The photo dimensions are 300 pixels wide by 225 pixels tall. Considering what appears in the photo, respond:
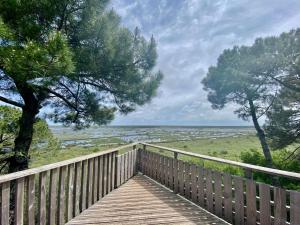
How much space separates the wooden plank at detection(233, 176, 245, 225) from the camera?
13.9 feet

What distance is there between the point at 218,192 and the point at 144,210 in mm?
1330

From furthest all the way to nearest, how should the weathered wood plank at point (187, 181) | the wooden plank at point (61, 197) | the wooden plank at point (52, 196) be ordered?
1. the weathered wood plank at point (187, 181)
2. the wooden plank at point (61, 197)
3. the wooden plank at point (52, 196)

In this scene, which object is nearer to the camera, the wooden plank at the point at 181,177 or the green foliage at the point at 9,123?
the wooden plank at the point at 181,177

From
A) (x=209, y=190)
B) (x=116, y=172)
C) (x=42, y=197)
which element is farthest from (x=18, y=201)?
(x=116, y=172)

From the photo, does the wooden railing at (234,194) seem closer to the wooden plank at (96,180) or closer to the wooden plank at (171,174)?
the wooden plank at (171,174)

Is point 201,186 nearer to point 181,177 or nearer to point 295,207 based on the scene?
point 181,177

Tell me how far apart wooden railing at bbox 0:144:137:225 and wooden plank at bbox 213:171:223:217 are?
2212 mm

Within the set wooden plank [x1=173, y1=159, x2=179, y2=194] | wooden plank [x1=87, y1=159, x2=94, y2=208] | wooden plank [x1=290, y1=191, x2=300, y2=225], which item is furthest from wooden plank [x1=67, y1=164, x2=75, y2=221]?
wooden plank [x1=290, y1=191, x2=300, y2=225]

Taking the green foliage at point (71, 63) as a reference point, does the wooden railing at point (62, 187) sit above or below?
below

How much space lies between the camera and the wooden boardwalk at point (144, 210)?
455cm

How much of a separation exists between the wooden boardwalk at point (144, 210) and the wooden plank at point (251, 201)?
60cm

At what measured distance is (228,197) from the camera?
4.53 metres

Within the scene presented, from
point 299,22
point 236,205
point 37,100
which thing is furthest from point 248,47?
point 236,205

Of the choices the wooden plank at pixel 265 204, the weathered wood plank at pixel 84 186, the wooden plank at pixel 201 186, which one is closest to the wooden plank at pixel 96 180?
the weathered wood plank at pixel 84 186
